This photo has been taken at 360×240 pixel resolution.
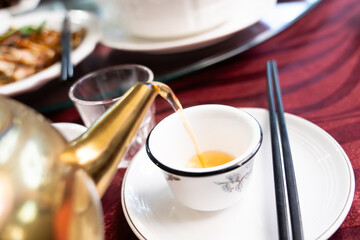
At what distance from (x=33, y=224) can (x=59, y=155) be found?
76 millimetres

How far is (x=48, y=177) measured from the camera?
319 millimetres

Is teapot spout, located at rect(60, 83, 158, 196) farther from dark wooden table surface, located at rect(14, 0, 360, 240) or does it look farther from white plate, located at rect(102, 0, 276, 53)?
white plate, located at rect(102, 0, 276, 53)

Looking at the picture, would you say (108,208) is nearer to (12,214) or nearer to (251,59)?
(12,214)

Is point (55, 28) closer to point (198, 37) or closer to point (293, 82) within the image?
point (198, 37)

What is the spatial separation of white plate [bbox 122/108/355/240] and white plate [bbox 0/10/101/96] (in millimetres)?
461

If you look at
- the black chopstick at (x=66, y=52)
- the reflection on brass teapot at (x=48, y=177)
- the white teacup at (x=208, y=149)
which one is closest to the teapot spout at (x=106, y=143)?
the reflection on brass teapot at (x=48, y=177)

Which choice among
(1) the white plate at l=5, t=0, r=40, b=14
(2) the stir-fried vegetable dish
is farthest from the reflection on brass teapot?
(1) the white plate at l=5, t=0, r=40, b=14

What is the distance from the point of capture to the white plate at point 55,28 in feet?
3.04

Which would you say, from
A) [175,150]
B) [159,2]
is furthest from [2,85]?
[175,150]

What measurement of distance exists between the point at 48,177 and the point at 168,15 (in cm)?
76

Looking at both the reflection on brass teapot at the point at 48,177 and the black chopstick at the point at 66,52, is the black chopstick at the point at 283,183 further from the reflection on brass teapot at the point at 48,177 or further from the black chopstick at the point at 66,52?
the black chopstick at the point at 66,52

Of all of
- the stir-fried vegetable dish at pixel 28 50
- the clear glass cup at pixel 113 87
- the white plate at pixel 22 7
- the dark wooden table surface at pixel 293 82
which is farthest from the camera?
the white plate at pixel 22 7

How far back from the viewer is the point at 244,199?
1.86ft

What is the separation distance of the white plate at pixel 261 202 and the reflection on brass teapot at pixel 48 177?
19 centimetres
